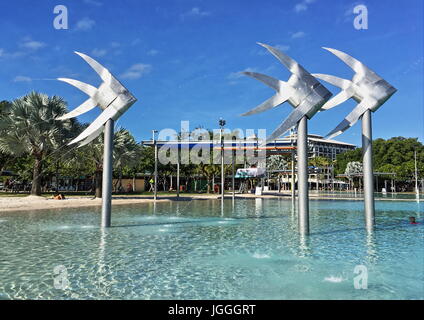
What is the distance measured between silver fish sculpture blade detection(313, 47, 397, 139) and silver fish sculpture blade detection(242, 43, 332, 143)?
1.97 meters

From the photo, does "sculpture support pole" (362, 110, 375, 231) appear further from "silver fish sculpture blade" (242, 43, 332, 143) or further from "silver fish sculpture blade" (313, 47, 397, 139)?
"silver fish sculpture blade" (242, 43, 332, 143)

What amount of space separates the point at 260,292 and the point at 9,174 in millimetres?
57785

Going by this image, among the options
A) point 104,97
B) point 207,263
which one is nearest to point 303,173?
point 207,263

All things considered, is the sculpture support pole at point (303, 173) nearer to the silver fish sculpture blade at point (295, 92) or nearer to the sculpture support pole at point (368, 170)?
the silver fish sculpture blade at point (295, 92)

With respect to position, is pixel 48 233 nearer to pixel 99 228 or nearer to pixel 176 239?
pixel 99 228

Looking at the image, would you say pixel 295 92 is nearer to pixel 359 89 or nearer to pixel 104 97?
pixel 359 89

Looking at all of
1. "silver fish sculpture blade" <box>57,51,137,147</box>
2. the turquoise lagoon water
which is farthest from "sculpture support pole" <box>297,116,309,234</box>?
"silver fish sculpture blade" <box>57,51,137,147</box>

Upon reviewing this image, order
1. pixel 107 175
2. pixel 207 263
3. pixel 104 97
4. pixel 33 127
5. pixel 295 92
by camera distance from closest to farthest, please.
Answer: pixel 207 263 < pixel 295 92 < pixel 107 175 < pixel 104 97 < pixel 33 127

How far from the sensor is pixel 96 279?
6426 millimetres

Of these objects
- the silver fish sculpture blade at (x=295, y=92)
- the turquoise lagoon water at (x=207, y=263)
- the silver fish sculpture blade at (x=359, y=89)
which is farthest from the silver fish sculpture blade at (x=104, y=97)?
the silver fish sculpture blade at (x=359, y=89)

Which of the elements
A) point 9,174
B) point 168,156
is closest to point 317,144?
point 168,156

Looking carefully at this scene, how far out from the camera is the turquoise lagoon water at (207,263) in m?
5.75

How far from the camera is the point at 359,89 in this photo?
13.1 m

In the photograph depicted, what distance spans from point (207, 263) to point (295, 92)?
6.81m
